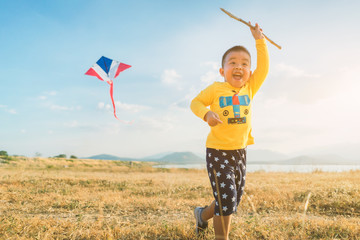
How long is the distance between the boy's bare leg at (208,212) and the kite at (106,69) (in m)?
6.44

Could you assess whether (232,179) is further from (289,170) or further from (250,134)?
(289,170)

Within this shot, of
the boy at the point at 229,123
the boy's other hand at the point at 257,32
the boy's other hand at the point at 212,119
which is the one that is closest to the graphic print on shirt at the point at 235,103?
the boy at the point at 229,123

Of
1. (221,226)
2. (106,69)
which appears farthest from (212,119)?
(106,69)

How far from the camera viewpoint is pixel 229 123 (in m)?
3.15

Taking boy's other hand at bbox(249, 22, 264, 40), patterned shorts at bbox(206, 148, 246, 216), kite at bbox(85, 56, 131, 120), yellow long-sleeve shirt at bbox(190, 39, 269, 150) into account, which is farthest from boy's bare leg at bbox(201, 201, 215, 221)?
kite at bbox(85, 56, 131, 120)

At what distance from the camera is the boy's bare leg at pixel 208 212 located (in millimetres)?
3445

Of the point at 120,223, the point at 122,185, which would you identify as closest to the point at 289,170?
the point at 122,185

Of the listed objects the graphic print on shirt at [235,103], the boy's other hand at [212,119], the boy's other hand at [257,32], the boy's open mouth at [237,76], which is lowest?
the boy's other hand at [212,119]

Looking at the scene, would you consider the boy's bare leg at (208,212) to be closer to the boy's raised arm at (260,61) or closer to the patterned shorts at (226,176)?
the patterned shorts at (226,176)

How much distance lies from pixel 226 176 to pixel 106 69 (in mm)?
7231

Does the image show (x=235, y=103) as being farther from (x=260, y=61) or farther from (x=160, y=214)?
(x=160, y=214)

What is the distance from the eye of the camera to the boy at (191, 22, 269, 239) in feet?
9.77

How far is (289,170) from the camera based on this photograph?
14.2m

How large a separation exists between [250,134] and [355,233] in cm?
199
